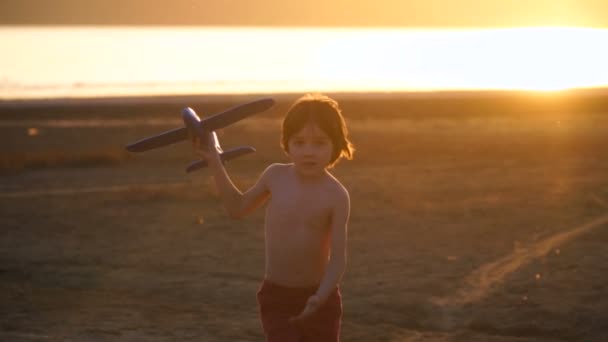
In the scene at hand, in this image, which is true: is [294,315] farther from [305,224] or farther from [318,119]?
[318,119]

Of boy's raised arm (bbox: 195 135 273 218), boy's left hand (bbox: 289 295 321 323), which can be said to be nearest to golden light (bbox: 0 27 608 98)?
boy's raised arm (bbox: 195 135 273 218)

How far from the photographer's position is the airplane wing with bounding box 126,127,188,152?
570 cm

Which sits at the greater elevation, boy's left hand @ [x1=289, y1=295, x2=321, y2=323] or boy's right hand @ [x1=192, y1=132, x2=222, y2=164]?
boy's right hand @ [x1=192, y1=132, x2=222, y2=164]

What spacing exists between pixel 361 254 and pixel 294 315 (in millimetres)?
6254

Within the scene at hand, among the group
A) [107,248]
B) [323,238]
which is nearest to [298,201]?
[323,238]

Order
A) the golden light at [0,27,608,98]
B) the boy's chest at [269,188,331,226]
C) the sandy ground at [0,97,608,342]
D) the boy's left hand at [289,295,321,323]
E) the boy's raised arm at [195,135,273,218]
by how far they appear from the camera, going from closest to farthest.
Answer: the boy's left hand at [289,295,321,323] → the boy's chest at [269,188,331,226] → the boy's raised arm at [195,135,273,218] → the sandy ground at [0,97,608,342] → the golden light at [0,27,608,98]

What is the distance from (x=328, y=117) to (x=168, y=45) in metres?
104

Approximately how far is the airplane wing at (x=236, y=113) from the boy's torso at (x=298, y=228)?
333mm

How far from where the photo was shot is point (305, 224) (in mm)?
5809

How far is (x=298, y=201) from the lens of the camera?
579 centimetres

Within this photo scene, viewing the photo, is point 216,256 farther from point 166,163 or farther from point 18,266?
point 166,163

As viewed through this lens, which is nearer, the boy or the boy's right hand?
the boy

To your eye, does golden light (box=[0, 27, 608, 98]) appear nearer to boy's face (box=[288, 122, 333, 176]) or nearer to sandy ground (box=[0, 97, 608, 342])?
sandy ground (box=[0, 97, 608, 342])

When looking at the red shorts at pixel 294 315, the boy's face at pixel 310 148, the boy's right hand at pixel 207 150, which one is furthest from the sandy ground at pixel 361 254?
the boy's face at pixel 310 148
